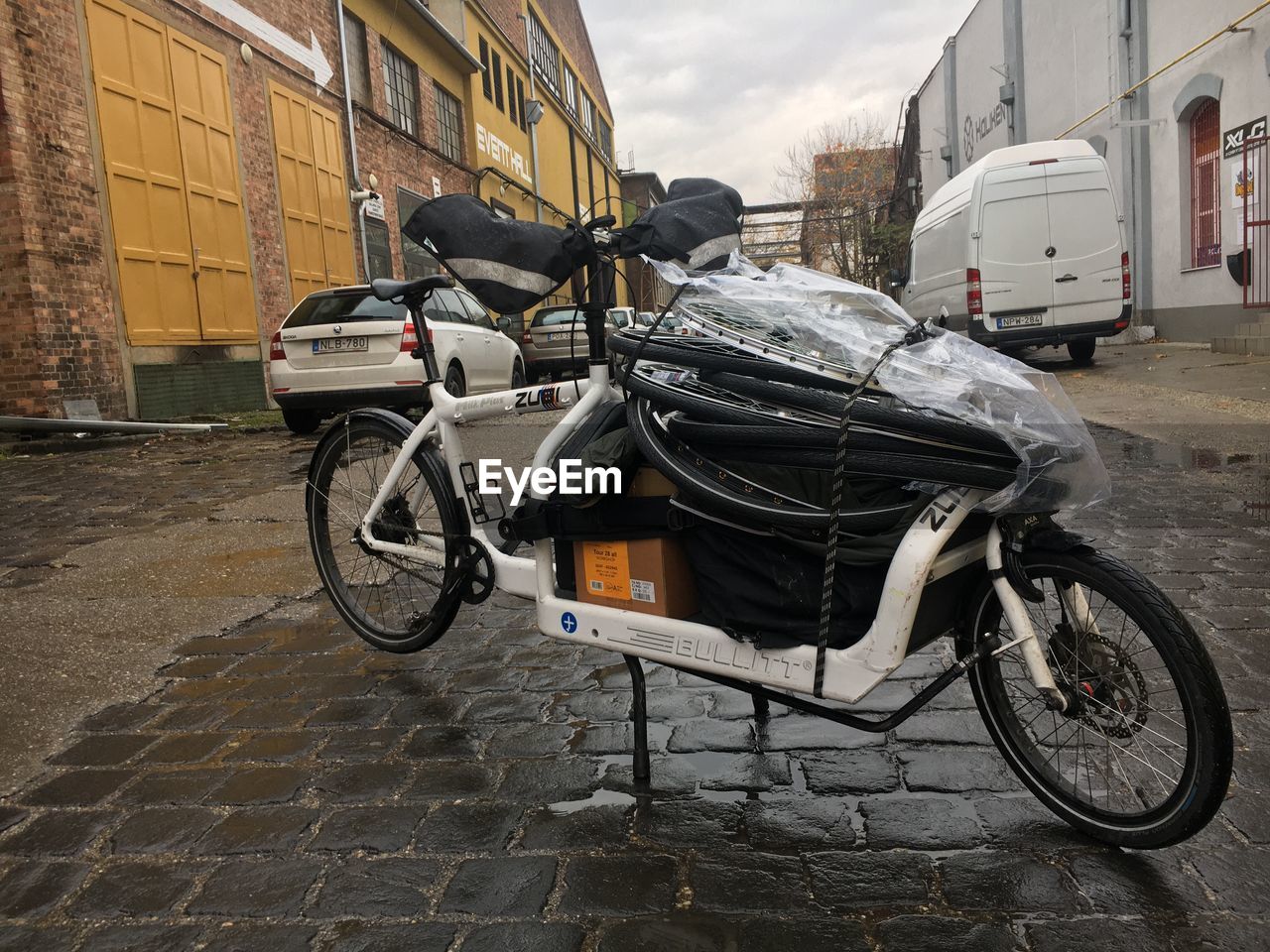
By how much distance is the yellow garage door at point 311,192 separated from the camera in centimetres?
1600

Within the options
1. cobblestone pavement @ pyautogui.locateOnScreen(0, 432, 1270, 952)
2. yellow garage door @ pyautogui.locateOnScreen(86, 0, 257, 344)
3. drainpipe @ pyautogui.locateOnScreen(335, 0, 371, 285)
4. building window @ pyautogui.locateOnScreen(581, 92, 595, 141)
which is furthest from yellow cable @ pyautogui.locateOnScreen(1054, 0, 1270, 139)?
building window @ pyautogui.locateOnScreen(581, 92, 595, 141)

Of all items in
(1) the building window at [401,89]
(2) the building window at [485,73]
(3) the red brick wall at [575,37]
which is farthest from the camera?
(3) the red brick wall at [575,37]

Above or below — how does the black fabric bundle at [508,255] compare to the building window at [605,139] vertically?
below

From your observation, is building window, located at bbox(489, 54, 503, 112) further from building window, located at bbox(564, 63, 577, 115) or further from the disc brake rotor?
the disc brake rotor

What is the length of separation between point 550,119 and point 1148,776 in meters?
36.8

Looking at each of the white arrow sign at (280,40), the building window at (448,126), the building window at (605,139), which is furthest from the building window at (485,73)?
the building window at (605,139)

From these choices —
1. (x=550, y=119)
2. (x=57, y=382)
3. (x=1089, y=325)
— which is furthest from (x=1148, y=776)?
(x=550, y=119)

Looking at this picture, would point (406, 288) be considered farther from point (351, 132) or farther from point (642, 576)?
point (351, 132)

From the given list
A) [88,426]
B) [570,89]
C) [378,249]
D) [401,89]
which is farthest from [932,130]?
[88,426]

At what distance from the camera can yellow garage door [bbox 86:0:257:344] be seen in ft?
38.7

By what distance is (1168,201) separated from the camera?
17.8 m

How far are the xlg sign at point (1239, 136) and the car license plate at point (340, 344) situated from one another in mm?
12163

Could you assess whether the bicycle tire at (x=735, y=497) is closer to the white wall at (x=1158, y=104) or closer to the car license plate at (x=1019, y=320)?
the car license plate at (x=1019, y=320)

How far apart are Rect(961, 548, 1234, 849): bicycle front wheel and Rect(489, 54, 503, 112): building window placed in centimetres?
2896
